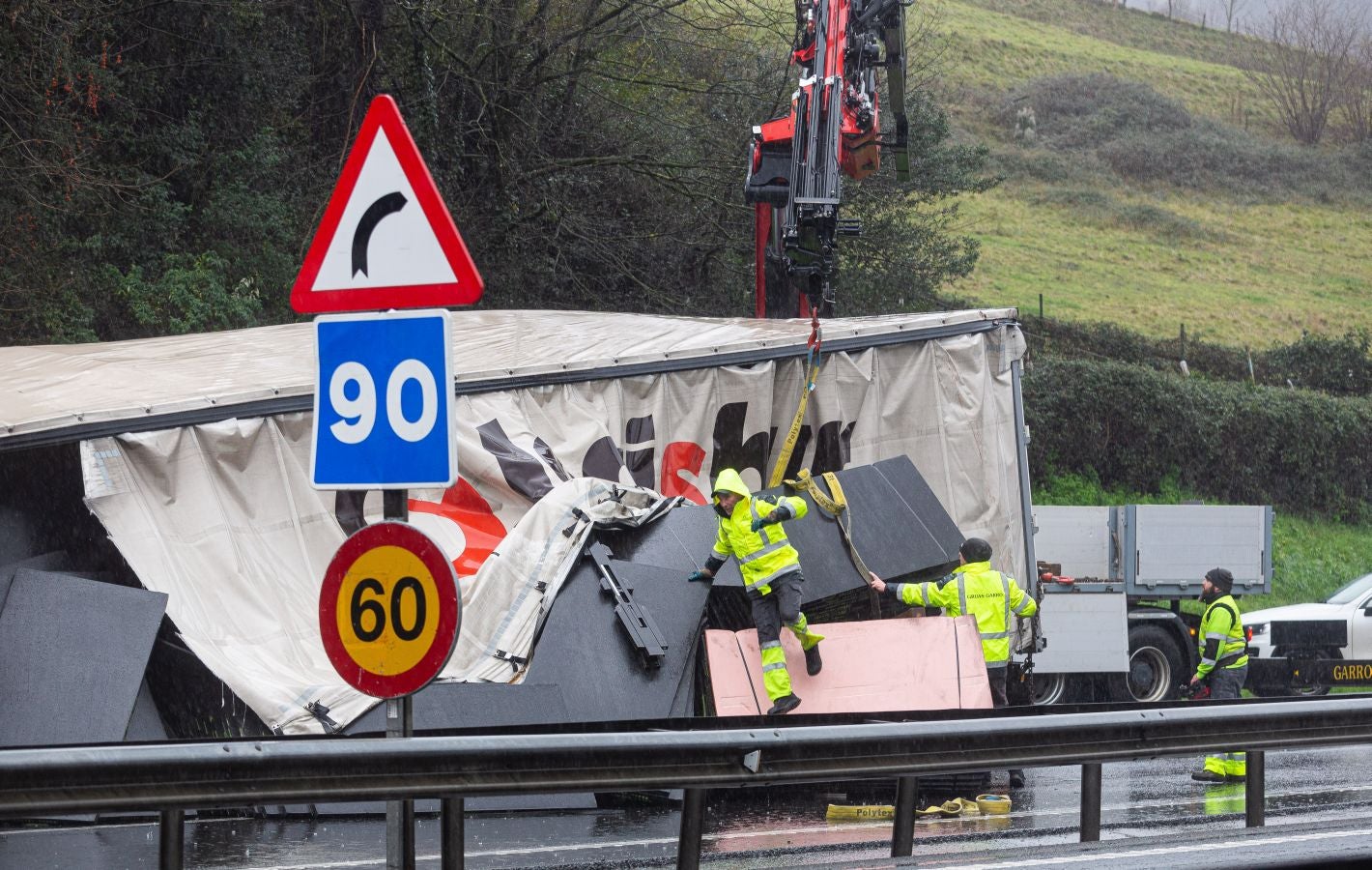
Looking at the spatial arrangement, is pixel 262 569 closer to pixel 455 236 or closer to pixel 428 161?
pixel 455 236

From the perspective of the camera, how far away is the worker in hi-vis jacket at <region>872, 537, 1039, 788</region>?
9789 millimetres

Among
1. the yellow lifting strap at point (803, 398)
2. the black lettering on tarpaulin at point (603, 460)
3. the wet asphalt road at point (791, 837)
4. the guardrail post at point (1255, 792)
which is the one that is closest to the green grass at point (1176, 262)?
the yellow lifting strap at point (803, 398)

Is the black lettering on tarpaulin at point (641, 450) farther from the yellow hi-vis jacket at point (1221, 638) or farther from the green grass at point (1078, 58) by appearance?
the green grass at point (1078, 58)

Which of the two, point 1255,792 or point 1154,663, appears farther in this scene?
point 1154,663

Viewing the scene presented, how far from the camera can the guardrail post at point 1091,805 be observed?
6.12m

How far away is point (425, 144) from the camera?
63.5 ft

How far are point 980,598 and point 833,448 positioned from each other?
2.24m

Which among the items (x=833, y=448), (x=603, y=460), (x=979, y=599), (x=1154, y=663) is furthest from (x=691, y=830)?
(x=1154, y=663)

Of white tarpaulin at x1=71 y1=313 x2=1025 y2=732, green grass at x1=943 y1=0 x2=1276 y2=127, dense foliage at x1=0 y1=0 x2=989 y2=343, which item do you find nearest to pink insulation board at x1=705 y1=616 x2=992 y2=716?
white tarpaulin at x1=71 y1=313 x2=1025 y2=732

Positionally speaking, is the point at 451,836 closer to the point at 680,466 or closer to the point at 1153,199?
the point at 680,466

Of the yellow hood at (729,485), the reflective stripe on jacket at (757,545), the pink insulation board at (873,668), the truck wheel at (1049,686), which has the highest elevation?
the yellow hood at (729,485)

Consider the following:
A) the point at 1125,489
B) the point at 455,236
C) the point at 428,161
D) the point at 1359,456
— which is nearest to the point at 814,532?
the point at 455,236

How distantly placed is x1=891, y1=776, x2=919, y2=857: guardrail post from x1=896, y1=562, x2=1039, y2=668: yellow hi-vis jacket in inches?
155

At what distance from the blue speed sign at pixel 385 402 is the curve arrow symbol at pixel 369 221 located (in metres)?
0.16
